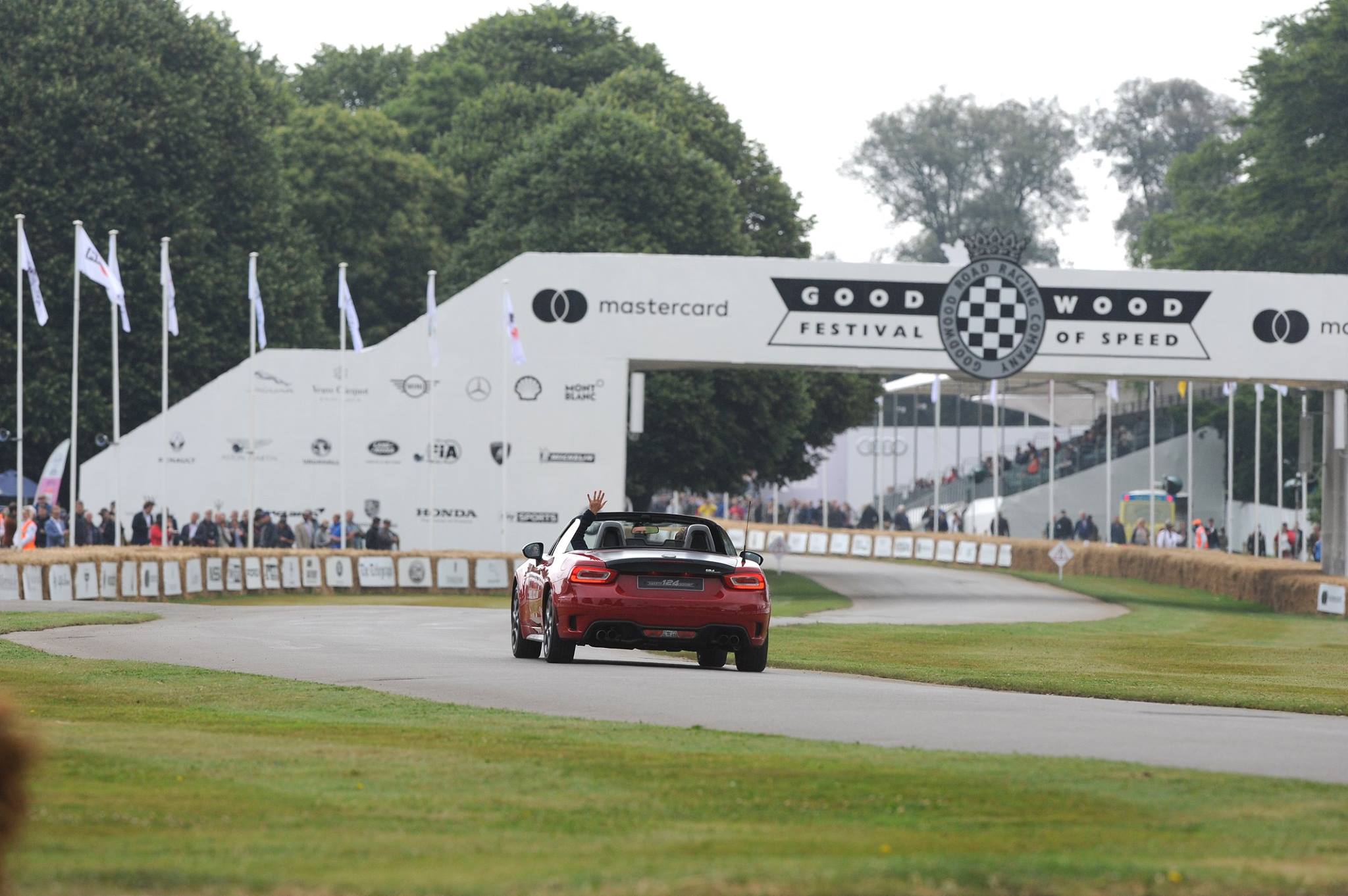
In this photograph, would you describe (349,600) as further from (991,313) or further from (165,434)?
(991,313)

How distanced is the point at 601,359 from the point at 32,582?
11.8m

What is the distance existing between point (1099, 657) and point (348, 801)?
16132 mm

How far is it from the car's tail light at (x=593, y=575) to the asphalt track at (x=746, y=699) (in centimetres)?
77

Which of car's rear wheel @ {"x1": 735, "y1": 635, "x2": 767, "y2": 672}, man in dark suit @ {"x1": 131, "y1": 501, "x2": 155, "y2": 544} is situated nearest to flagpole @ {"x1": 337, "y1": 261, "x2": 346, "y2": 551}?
man in dark suit @ {"x1": 131, "y1": 501, "x2": 155, "y2": 544}

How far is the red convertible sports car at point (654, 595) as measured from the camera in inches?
688

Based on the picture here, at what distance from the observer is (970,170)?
3994 inches

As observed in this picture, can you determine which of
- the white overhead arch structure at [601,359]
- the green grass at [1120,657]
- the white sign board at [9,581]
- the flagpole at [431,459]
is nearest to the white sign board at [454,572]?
the flagpole at [431,459]

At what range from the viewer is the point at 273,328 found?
173 ft

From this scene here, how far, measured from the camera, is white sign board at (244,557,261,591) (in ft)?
124

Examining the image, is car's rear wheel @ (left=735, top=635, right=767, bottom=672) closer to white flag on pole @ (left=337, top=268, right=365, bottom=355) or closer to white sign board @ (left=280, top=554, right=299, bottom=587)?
white sign board @ (left=280, top=554, right=299, bottom=587)

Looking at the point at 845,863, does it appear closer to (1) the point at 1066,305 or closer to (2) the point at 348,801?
(2) the point at 348,801

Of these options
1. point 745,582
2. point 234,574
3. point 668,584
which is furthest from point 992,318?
point 668,584

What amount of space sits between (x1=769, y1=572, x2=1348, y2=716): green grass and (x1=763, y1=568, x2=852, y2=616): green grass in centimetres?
498

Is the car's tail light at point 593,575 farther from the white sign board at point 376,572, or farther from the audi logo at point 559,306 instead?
the white sign board at point 376,572
